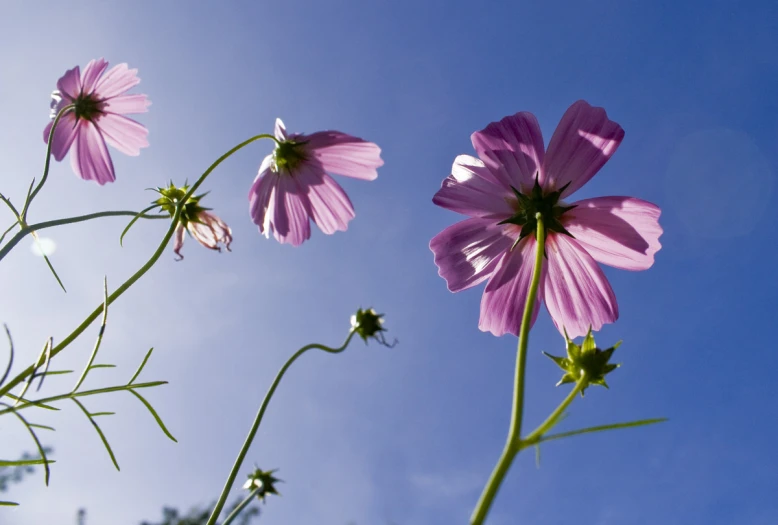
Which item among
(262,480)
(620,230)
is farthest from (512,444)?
(262,480)

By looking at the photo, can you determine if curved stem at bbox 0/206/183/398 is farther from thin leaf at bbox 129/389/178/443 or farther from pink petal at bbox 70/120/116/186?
pink petal at bbox 70/120/116/186

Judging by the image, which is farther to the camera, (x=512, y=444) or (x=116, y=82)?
(x=116, y=82)

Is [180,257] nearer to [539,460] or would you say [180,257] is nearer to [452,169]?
[452,169]

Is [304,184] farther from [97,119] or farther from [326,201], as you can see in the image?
[97,119]

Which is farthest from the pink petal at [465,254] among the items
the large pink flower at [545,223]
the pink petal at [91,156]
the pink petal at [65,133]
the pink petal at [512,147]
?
the pink petal at [65,133]

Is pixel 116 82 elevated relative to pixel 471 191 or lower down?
elevated

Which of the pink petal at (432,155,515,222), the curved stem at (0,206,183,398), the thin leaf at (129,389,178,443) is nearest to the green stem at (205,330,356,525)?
the thin leaf at (129,389,178,443)

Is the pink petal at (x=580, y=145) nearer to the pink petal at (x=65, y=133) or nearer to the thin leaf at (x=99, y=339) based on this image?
the thin leaf at (x=99, y=339)
